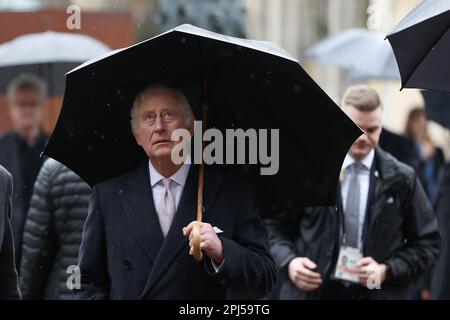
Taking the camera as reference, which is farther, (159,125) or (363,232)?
(363,232)

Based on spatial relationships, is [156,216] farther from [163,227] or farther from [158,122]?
[158,122]

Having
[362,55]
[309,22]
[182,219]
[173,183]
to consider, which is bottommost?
[182,219]

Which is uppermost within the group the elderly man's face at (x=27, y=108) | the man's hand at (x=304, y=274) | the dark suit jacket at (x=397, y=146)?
the elderly man's face at (x=27, y=108)

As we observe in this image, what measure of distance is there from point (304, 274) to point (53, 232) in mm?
1478

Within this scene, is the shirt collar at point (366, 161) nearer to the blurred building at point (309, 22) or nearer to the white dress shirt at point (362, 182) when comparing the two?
the white dress shirt at point (362, 182)

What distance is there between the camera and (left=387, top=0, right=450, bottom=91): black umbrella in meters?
5.84

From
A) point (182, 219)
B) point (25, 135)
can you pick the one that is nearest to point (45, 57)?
point (25, 135)

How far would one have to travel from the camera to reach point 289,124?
5.99 metres

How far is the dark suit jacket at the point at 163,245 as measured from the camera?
226 inches

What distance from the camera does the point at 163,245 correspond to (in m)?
5.75

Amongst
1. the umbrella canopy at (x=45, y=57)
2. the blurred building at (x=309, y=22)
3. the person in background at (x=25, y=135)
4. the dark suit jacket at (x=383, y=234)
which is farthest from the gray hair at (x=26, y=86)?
the blurred building at (x=309, y=22)

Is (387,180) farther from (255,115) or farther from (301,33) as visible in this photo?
(301,33)

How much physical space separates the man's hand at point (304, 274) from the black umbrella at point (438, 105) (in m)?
1.37

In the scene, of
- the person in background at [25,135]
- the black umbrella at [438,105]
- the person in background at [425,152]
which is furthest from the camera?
the person in background at [425,152]
